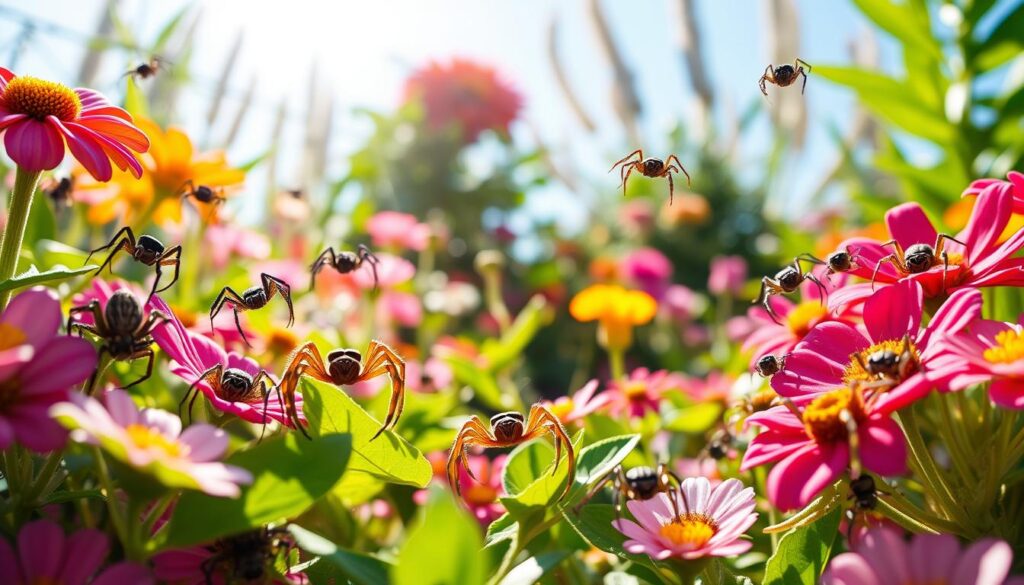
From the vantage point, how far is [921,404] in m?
0.42

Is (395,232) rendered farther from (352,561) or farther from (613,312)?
(352,561)

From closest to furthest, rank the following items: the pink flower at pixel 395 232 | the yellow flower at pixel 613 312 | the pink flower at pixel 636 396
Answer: the pink flower at pixel 636 396 < the yellow flower at pixel 613 312 < the pink flower at pixel 395 232

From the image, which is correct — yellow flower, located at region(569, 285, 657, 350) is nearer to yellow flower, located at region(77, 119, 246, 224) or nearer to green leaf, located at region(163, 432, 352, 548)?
yellow flower, located at region(77, 119, 246, 224)

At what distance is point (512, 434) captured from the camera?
32 cm

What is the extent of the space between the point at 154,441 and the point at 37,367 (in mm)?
44

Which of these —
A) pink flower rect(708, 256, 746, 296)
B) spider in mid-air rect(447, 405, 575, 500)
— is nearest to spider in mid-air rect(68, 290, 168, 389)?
spider in mid-air rect(447, 405, 575, 500)

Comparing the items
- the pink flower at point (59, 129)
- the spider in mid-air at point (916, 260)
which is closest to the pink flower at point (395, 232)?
the pink flower at point (59, 129)

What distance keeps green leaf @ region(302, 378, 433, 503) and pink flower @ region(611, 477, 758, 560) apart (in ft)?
0.27

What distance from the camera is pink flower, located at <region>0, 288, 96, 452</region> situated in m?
0.24

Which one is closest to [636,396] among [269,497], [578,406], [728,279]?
[578,406]

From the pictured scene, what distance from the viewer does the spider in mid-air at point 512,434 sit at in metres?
0.31

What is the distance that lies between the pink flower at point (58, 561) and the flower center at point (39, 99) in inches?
7.3

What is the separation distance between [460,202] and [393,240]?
1.86ft

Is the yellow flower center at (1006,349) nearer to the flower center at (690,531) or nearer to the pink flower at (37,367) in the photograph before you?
the flower center at (690,531)
